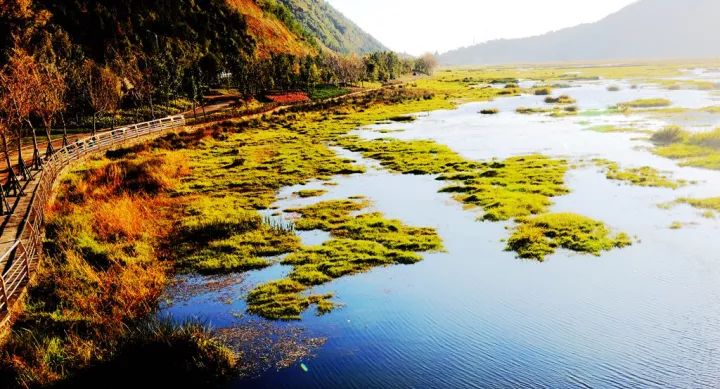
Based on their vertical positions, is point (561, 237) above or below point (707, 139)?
below

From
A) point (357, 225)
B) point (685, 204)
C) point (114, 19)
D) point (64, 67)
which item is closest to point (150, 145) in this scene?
point (64, 67)

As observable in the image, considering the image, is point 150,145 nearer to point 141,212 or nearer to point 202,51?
point 141,212

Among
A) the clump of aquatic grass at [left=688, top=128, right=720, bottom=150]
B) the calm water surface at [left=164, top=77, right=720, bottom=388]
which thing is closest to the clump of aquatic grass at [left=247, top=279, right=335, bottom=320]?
the calm water surface at [left=164, top=77, right=720, bottom=388]

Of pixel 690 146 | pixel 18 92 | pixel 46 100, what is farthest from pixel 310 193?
pixel 690 146

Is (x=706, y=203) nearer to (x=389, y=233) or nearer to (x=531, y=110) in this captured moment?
(x=389, y=233)

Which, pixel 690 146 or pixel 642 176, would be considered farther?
pixel 690 146

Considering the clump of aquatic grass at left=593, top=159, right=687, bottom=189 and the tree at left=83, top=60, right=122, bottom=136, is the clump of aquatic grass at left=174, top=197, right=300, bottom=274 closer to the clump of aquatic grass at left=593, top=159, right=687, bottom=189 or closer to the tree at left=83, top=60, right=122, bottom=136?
the clump of aquatic grass at left=593, top=159, right=687, bottom=189

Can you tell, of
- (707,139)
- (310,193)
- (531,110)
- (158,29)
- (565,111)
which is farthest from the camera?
(158,29)
